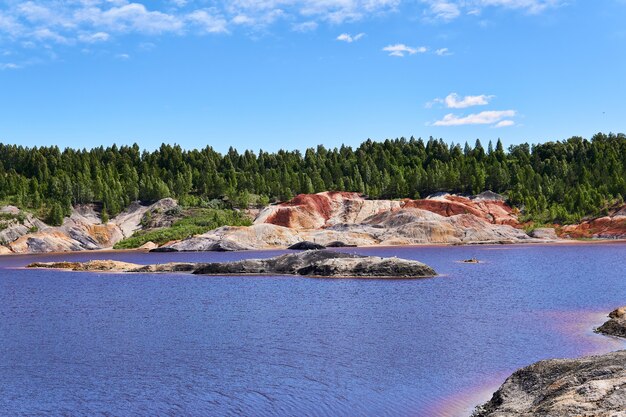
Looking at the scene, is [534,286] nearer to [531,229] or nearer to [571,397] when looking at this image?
[571,397]

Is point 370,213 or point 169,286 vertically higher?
point 370,213

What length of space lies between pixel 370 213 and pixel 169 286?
386 feet

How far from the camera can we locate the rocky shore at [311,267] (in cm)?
7900

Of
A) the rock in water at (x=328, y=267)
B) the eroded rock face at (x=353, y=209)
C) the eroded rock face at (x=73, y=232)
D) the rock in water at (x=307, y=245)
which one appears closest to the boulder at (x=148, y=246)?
the eroded rock face at (x=73, y=232)

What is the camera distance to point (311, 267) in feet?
276

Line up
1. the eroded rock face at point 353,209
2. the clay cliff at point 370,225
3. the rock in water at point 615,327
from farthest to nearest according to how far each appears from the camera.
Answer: the eroded rock face at point 353,209 → the clay cliff at point 370,225 → the rock in water at point 615,327

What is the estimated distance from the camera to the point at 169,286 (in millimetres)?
73062

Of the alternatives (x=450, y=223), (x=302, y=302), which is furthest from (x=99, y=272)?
(x=450, y=223)

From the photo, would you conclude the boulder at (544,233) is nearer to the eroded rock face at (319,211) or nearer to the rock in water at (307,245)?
the eroded rock face at (319,211)

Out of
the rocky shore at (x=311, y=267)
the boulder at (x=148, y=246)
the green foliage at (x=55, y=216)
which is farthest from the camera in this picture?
the green foliage at (x=55, y=216)

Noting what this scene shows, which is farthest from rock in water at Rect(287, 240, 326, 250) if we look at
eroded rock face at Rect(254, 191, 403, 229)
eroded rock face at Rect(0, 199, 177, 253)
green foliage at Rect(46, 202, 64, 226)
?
green foliage at Rect(46, 202, 64, 226)

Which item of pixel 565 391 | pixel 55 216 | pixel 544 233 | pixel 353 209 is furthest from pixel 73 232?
pixel 565 391

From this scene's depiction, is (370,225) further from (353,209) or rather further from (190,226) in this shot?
(190,226)

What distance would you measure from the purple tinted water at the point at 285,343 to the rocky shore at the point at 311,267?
6.58 m
